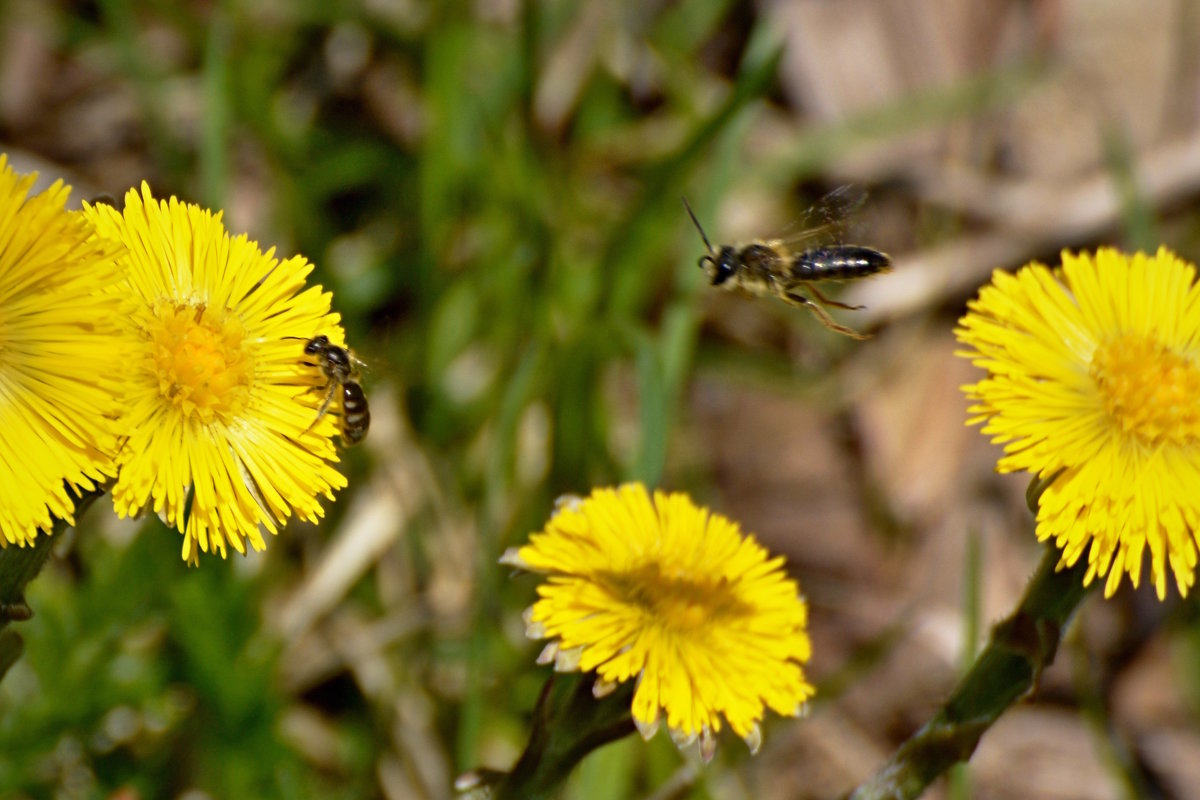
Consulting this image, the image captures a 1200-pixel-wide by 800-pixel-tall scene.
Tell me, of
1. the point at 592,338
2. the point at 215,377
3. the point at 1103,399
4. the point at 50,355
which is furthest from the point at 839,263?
the point at 50,355

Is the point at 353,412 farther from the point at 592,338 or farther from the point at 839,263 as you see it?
the point at 592,338

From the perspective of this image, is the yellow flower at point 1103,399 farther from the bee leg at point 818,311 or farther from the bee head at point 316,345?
the bee head at point 316,345

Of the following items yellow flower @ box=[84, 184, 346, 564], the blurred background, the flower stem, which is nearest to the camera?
yellow flower @ box=[84, 184, 346, 564]

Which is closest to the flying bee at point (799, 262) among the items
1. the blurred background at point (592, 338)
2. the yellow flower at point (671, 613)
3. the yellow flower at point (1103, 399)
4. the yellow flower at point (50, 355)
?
the blurred background at point (592, 338)

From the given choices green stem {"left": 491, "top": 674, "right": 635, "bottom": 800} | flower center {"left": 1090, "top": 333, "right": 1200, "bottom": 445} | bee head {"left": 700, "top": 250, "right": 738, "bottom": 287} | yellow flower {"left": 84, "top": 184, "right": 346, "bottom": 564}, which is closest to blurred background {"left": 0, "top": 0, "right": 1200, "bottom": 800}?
bee head {"left": 700, "top": 250, "right": 738, "bottom": 287}

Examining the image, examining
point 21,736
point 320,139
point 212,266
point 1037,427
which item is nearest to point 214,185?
point 320,139

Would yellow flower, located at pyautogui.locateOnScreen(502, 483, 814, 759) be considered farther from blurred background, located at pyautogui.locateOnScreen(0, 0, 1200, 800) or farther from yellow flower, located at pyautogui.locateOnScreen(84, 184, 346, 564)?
blurred background, located at pyautogui.locateOnScreen(0, 0, 1200, 800)
